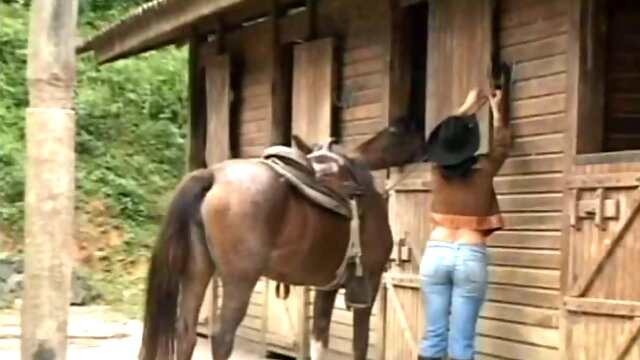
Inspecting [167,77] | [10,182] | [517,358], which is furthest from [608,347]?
[167,77]

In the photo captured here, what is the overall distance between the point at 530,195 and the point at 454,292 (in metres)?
0.75

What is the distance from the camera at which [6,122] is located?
824 inches

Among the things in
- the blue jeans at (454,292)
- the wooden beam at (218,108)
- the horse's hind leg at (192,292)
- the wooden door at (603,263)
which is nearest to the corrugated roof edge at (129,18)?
the wooden beam at (218,108)

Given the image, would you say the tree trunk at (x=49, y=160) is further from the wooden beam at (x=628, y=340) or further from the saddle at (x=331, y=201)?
the saddle at (x=331, y=201)

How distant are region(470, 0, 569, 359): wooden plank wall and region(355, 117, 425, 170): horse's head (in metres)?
1.18

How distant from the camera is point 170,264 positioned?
8.06 metres

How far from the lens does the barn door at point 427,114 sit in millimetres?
8416

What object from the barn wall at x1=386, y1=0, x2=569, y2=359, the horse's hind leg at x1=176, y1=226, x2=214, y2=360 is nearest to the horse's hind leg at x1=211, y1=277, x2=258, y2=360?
the horse's hind leg at x1=176, y1=226, x2=214, y2=360

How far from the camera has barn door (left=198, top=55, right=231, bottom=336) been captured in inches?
507

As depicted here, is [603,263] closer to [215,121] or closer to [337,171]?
[337,171]

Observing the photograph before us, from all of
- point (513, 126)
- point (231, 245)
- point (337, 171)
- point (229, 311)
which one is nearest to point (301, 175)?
point (337, 171)

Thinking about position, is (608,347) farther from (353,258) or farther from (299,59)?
(299,59)

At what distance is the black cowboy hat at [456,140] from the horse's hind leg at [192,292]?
1.51 meters

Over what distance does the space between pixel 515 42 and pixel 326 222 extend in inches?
64.1
